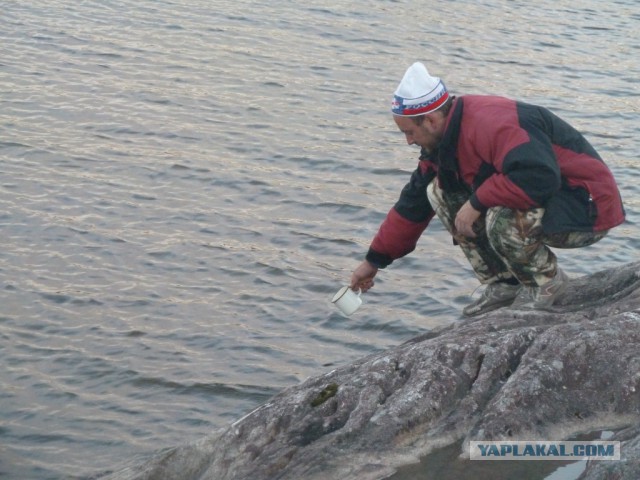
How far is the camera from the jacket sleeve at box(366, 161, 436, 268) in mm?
5902

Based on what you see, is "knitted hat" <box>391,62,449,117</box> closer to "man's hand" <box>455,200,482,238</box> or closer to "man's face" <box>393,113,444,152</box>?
"man's face" <box>393,113,444,152</box>

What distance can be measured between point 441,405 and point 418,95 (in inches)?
61.5

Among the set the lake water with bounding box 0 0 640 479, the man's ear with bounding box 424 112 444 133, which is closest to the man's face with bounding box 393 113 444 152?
the man's ear with bounding box 424 112 444 133

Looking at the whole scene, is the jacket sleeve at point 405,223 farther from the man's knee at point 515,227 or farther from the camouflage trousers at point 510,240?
the man's knee at point 515,227

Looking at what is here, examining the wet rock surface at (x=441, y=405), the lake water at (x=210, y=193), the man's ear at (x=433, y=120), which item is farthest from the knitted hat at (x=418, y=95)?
the lake water at (x=210, y=193)

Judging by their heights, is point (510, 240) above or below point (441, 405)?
above

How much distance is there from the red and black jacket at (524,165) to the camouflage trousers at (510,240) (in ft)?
0.25

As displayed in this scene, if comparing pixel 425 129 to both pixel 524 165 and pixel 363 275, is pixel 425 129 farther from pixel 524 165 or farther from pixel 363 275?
pixel 363 275

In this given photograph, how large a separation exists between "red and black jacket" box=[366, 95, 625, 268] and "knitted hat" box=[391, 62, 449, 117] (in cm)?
10

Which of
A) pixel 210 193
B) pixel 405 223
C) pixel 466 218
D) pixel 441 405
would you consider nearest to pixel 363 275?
pixel 405 223

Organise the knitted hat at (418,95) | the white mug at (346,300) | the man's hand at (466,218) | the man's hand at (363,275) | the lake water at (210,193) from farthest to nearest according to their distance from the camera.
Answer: the lake water at (210,193)
the man's hand at (363,275)
the white mug at (346,300)
the man's hand at (466,218)
the knitted hat at (418,95)

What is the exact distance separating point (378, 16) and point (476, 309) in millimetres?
12658

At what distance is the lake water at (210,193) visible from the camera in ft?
23.6

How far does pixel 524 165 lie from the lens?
5082 millimetres
